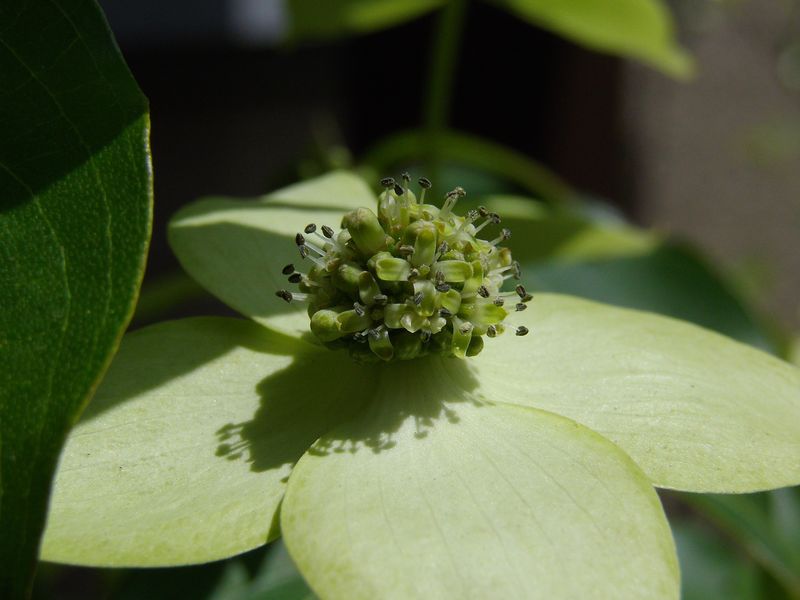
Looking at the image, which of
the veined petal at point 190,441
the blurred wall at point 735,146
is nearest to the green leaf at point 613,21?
A: the veined petal at point 190,441

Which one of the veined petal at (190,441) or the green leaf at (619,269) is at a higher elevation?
the green leaf at (619,269)

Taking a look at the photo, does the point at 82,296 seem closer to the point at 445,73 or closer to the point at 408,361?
the point at 408,361

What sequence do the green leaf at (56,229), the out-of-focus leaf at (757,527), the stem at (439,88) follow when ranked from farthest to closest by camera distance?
the stem at (439,88), the out-of-focus leaf at (757,527), the green leaf at (56,229)

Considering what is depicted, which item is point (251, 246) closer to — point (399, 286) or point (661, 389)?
point (399, 286)

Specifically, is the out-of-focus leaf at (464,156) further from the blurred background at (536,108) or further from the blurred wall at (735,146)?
the blurred wall at (735,146)

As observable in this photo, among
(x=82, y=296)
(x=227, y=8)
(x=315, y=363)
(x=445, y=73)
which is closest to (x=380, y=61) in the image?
(x=227, y=8)

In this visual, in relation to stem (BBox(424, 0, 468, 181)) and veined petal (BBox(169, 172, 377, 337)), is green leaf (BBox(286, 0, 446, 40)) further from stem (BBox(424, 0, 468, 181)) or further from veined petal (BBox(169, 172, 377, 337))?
veined petal (BBox(169, 172, 377, 337))
